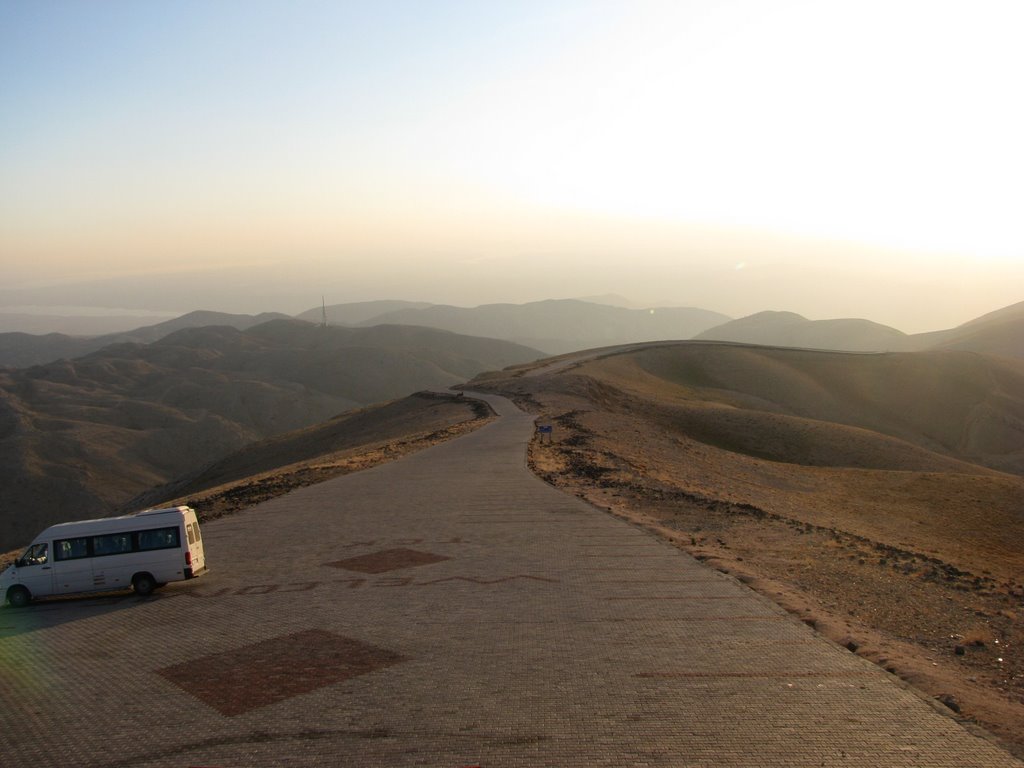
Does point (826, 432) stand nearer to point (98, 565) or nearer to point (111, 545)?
point (111, 545)

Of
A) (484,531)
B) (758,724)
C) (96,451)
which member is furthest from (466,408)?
(96,451)

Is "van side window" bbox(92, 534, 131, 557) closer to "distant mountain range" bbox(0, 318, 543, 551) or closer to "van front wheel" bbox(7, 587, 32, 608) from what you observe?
"van front wheel" bbox(7, 587, 32, 608)

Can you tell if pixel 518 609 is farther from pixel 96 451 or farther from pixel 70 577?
pixel 96 451

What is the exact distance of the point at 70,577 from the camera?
16.5 metres

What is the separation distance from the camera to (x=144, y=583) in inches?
655

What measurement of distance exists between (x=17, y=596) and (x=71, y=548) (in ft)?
4.77

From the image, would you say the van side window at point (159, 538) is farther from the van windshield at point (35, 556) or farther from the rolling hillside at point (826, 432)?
the rolling hillside at point (826, 432)

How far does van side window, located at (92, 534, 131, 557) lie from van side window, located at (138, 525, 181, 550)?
11.7 inches

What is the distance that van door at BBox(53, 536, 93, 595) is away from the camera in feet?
54.2

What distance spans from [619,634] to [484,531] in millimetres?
8182

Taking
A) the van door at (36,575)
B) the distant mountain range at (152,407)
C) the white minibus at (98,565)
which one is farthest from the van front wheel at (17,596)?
the distant mountain range at (152,407)

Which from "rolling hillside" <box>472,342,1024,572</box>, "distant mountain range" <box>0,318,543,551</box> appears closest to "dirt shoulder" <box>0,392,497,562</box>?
"rolling hillside" <box>472,342,1024,572</box>

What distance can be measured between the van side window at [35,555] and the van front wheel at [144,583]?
205 centimetres

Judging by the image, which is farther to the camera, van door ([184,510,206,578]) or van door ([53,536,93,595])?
van door ([184,510,206,578])
